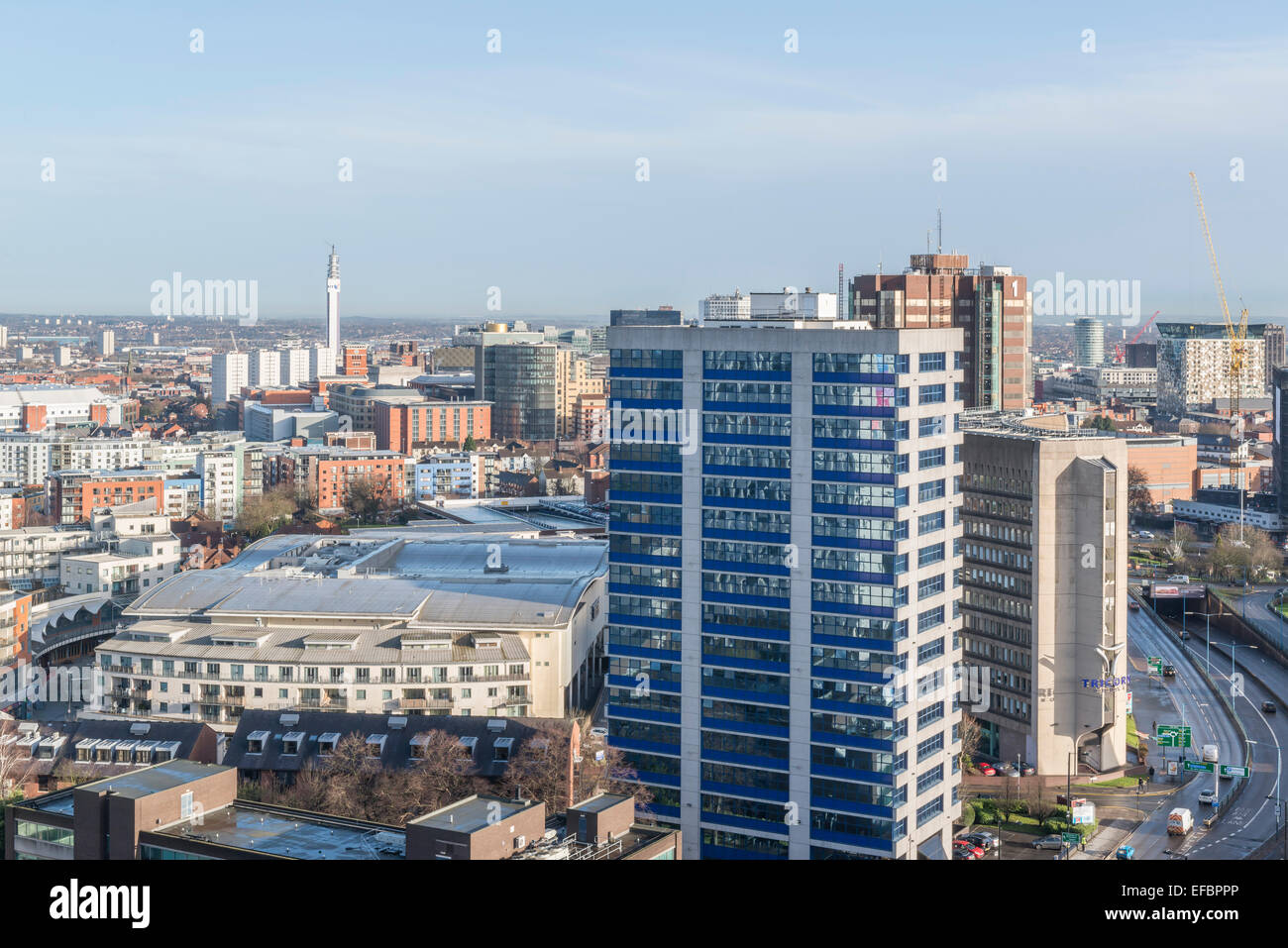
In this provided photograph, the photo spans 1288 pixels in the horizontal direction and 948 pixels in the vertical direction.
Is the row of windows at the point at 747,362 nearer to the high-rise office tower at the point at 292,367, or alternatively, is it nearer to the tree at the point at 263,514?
the tree at the point at 263,514

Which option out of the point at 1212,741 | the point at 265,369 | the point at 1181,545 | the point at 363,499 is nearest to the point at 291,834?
the point at 1212,741

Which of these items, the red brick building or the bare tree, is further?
the red brick building

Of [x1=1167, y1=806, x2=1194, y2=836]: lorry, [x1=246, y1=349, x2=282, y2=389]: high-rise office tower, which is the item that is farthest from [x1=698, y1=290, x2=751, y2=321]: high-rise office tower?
[x1=246, y1=349, x2=282, y2=389]: high-rise office tower

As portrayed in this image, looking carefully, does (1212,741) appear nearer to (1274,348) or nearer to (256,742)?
(256,742)

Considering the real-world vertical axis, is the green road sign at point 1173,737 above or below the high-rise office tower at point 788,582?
below

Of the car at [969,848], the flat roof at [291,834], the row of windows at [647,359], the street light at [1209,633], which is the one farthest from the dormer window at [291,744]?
the street light at [1209,633]

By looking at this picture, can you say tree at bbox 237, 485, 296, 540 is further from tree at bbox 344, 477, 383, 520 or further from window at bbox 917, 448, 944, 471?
window at bbox 917, 448, 944, 471
